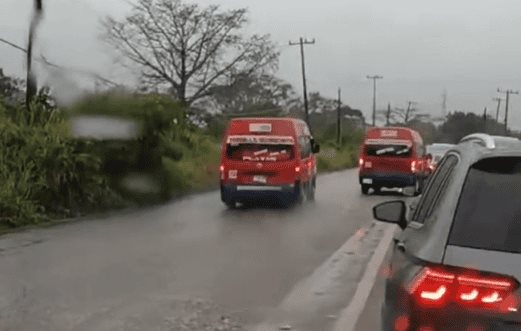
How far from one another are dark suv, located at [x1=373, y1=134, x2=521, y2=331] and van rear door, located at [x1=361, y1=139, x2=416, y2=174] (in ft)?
95.9

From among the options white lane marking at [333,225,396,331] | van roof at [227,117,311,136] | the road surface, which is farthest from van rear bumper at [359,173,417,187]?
white lane marking at [333,225,396,331]

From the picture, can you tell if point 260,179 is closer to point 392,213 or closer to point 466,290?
point 392,213

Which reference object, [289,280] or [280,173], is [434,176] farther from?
[280,173]

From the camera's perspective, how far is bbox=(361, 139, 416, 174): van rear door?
3341 cm

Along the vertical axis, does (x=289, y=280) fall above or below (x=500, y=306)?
below

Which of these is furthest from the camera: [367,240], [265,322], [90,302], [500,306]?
[367,240]

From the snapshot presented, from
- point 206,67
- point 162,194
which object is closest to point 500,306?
point 162,194

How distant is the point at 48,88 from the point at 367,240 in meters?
10.5

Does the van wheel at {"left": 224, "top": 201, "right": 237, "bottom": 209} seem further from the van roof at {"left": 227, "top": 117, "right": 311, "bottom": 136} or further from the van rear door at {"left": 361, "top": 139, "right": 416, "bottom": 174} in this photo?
the van rear door at {"left": 361, "top": 139, "right": 416, "bottom": 174}

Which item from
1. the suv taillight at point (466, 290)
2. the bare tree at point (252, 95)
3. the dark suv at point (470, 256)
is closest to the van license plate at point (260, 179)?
the dark suv at point (470, 256)

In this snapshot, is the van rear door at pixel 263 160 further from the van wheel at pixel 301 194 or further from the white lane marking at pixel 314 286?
the white lane marking at pixel 314 286

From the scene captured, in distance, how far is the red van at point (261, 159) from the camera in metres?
25.0

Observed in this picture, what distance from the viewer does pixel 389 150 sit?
33.8 metres

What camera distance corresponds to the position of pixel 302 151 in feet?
85.8
